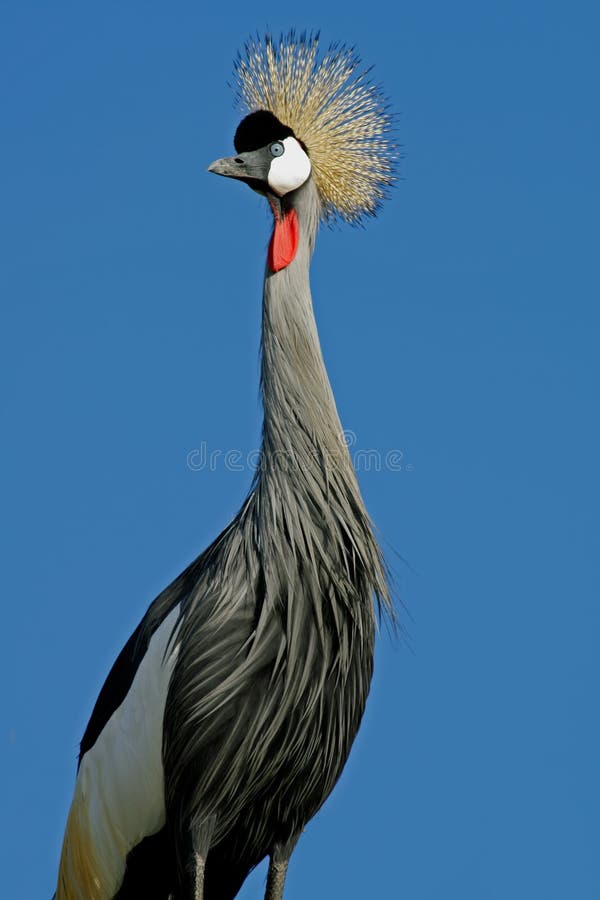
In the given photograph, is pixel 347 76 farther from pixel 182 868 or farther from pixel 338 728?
pixel 182 868

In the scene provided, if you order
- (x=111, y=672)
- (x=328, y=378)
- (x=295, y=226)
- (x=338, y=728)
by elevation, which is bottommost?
(x=338, y=728)

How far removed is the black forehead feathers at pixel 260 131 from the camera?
4094mm

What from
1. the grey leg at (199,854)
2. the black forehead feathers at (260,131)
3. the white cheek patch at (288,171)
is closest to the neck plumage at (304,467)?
the white cheek patch at (288,171)

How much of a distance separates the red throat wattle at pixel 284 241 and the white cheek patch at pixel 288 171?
62 millimetres

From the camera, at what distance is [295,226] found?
3.99 meters

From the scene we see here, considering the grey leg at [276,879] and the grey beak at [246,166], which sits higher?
the grey beak at [246,166]

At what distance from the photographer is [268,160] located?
4.05 metres

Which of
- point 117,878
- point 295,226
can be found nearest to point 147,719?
point 117,878

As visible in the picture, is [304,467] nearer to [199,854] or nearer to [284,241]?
[284,241]

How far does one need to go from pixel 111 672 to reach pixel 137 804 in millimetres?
393

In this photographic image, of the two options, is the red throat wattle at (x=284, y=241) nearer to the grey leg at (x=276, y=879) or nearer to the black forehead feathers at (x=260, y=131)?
the black forehead feathers at (x=260, y=131)

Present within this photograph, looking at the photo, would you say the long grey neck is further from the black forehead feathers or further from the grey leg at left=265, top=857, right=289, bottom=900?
the grey leg at left=265, top=857, right=289, bottom=900

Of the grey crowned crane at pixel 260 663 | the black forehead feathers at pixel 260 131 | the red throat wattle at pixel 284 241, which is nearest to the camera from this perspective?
the grey crowned crane at pixel 260 663

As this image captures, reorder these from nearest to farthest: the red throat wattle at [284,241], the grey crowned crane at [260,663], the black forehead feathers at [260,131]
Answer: the grey crowned crane at [260,663] < the red throat wattle at [284,241] < the black forehead feathers at [260,131]
